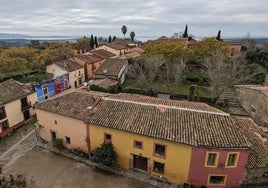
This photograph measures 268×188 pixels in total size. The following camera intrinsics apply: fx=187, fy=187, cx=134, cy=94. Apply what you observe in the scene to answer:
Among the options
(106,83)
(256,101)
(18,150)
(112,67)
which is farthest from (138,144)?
(112,67)

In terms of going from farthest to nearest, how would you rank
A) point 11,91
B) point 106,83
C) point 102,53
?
point 102,53 → point 106,83 → point 11,91

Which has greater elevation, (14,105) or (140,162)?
(14,105)

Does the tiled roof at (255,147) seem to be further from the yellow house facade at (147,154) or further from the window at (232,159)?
the yellow house facade at (147,154)

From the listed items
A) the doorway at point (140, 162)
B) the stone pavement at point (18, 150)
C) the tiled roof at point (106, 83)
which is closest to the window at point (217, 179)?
the doorway at point (140, 162)

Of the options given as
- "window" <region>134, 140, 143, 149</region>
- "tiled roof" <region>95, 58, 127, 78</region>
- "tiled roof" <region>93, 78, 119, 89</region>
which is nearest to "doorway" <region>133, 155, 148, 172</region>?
"window" <region>134, 140, 143, 149</region>

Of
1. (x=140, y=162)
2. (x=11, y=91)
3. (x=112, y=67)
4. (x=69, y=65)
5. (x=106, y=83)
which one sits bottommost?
(x=140, y=162)

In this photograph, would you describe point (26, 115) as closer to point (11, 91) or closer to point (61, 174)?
point (11, 91)

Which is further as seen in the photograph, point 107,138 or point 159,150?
point 107,138
